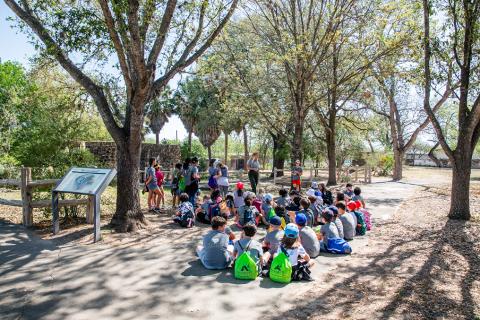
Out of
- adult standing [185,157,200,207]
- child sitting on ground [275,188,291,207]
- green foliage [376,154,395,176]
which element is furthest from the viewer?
green foliage [376,154,395,176]

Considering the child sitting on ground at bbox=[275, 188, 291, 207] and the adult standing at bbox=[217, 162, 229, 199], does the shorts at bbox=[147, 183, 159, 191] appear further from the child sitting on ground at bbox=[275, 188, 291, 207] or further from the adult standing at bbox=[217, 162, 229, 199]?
the child sitting on ground at bbox=[275, 188, 291, 207]

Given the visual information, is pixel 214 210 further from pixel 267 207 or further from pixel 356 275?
pixel 356 275

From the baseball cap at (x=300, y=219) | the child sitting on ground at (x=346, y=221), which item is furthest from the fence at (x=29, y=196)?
the child sitting on ground at (x=346, y=221)

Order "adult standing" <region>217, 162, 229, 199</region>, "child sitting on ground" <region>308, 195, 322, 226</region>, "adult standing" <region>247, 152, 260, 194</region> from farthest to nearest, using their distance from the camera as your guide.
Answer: "adult standing" <region>247, 152, 260, 194</region> < "adult standing" <region>217, 162, 229, 199</region> < "child sitting on ground" <region>308, 195, 322, 226</region>

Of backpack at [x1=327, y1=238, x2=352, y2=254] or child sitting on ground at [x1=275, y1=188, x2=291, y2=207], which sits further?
child sitting on ground at [x1=275, y1=188, x2=291, y2=207]

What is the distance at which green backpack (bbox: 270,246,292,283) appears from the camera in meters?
5.63

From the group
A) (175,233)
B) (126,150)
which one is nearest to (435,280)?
(175,233)

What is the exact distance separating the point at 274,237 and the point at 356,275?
1412mm

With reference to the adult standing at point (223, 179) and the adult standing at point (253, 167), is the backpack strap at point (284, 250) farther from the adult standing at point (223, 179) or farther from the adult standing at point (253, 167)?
the adult standing at point (253, 167)

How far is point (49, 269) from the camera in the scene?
6039 mm

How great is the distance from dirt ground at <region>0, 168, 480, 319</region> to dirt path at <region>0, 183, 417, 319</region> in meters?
0.03

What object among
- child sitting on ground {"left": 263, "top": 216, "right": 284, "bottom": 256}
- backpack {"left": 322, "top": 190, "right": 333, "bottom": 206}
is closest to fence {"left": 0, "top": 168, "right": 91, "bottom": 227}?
child sitting on ground {"left": 263, "top": 216, "right": 284, "bottom": 256}

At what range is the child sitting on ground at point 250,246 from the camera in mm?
5922

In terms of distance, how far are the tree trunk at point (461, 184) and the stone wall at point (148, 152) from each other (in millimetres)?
15671
